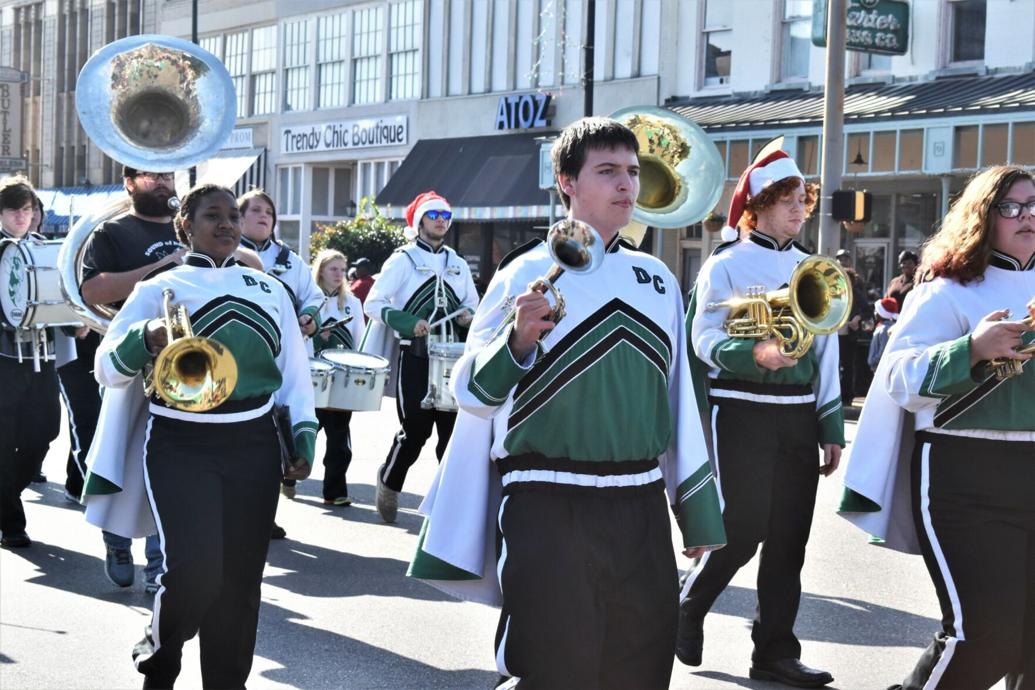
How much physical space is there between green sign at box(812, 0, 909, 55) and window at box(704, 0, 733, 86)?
5.21m

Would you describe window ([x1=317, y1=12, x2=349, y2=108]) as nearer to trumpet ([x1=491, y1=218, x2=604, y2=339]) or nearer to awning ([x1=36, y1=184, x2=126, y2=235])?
awning ([x1=36, y1=184, x2=126, y2=235])

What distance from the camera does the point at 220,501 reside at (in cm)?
545

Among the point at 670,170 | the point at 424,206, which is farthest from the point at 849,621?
the point at 424,206

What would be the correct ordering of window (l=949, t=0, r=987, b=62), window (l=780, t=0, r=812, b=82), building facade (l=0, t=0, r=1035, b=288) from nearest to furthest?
building facade (l=0, t=0, r=1035, b=288), window (l=949, t=0, r=987, b=62), window (l=780, t=0, r=812, b=82)

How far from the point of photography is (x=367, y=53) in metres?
39.9

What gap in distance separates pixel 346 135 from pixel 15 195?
31164 mm

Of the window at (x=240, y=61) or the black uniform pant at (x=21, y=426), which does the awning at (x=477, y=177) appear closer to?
the window at (x=240, y=61)

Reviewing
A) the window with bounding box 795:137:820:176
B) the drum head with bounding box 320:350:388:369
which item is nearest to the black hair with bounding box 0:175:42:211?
the drum head with bounding box 320:350:388:369

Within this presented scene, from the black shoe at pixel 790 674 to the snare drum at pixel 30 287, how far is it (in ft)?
15.7

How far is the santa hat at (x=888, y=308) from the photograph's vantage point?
49.1 feet

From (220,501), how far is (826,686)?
253 cm

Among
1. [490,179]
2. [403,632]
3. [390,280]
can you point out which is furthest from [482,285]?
[403,632]

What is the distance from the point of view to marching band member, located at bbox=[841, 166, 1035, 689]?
4922 millimetres

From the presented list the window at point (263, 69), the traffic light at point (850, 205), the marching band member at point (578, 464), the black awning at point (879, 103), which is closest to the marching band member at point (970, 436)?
the marching band member at point (578, 464)
